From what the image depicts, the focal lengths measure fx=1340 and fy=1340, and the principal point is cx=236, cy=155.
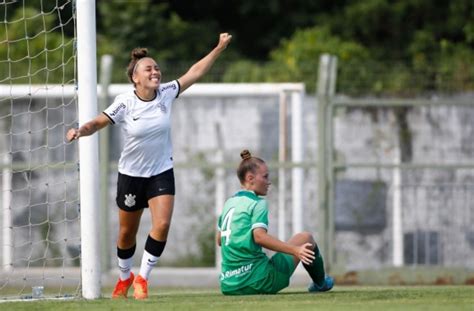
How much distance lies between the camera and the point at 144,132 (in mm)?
9992

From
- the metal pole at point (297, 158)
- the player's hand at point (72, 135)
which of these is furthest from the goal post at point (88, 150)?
the metal pole at point (297, 158)

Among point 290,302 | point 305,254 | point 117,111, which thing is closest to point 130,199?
point 117,111

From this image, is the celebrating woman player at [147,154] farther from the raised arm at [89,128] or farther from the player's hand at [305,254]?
A: the player's hand at [305,254]

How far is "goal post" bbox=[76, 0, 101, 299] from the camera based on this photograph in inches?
388

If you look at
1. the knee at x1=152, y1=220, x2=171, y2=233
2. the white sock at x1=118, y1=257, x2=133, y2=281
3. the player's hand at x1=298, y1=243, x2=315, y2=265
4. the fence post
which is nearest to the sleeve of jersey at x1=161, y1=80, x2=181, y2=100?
the knee at x1=152, y1=220, x2=171, y2=233

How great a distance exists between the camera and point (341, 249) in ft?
55.4

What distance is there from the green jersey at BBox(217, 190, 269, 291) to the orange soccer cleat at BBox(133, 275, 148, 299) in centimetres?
59

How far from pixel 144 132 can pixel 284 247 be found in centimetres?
145

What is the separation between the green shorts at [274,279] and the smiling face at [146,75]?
1.59 metres

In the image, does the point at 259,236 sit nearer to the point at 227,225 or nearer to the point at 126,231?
the point at 227,225

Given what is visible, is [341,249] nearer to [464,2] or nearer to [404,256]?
[404,256]

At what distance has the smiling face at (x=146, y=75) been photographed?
10023 mm

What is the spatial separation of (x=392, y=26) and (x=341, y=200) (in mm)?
5906

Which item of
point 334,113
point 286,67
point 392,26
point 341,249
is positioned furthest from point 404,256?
point 392,26
